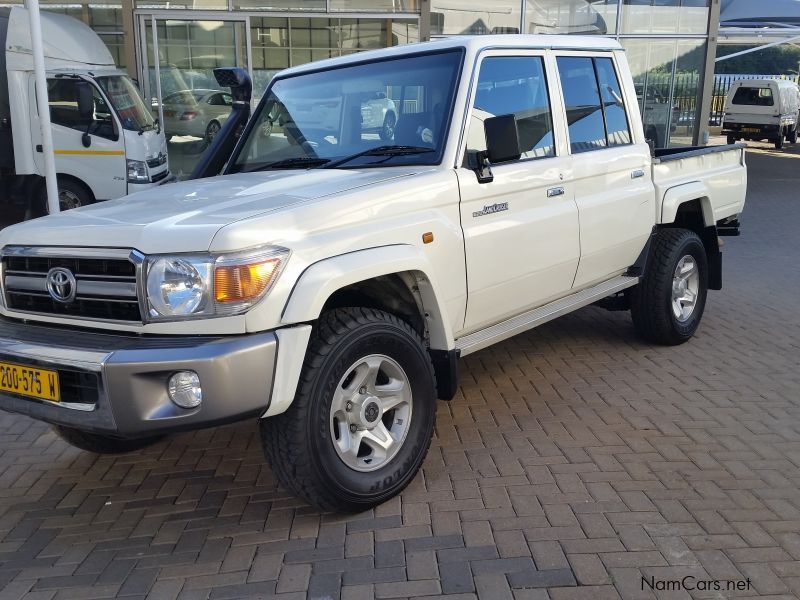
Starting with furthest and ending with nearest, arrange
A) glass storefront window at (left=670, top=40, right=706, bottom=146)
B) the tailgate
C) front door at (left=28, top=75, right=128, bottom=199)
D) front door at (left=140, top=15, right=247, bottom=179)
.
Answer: glass storefront window at (left=670, top=40, right=706, bottom=146) → front door at (left=140, top=15, right=247, bottom=179) → front door at (left=28, top=75, right=128, bottom=199) → the tailgate

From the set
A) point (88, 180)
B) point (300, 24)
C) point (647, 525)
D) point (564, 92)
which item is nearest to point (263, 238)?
point (647, 525)

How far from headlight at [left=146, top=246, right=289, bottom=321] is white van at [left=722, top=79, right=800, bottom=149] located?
26.7 meters

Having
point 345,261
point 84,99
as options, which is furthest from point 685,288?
point 84,99

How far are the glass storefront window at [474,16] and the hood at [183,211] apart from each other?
459 inches

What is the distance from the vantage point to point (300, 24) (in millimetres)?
14109

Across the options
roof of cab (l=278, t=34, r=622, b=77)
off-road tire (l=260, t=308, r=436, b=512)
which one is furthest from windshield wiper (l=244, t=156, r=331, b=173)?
off-road tire (l=260, t=308, r=436, b=512)

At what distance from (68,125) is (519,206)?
27.4 feet

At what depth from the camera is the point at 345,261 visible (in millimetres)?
3053

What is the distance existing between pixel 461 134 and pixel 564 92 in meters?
1.07

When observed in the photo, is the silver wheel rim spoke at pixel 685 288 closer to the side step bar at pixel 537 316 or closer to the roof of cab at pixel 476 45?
the side step bar at pixel 537 316

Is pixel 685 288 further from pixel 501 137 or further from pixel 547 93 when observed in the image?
pixel 501 137

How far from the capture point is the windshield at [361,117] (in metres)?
3.79

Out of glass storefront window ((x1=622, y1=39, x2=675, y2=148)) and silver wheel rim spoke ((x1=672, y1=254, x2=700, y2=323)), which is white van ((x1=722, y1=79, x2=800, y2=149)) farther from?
silver wheel rim spoke ((x1=672, y1=254, x2=700, y2=323))

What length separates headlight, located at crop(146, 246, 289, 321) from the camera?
2781 mm
